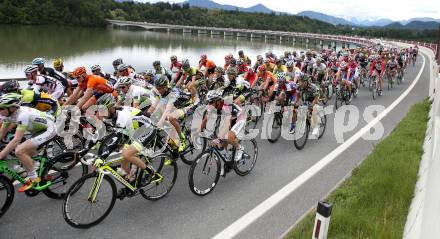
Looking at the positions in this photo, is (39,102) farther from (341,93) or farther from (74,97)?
(341,93)

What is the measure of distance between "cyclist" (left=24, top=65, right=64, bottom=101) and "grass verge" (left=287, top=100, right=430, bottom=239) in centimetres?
637

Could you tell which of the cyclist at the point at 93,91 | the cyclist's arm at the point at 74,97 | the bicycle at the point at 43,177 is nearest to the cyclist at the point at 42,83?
the cyclist's arm at the point at 74,97

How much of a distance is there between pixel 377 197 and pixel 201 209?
9.40ft

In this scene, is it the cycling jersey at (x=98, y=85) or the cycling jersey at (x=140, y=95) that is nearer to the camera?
the cycling jersey at (x=98, y=85)

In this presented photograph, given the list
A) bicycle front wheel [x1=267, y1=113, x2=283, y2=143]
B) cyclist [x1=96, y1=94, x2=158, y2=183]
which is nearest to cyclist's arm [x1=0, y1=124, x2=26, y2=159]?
cyclist [x1=96, y1=94, x2=158, y2=183]

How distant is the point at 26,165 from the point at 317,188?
16.2ft

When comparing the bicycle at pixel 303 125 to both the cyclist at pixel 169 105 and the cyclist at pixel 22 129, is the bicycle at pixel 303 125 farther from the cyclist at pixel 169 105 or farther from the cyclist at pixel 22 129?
the cyclist at pixel 22 129

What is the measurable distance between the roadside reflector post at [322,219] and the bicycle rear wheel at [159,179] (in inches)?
116

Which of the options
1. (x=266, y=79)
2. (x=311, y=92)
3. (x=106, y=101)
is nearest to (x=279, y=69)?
(x=266, y=79)

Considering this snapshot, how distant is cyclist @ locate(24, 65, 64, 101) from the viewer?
8.37m

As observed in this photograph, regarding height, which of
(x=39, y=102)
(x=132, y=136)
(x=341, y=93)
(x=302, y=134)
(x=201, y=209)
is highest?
(x=39, y=102)

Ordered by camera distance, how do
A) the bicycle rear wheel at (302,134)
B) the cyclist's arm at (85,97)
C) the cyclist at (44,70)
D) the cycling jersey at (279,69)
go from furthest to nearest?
the cycling jersey at (279,69)
the bicycle rear wheel at (302,134)
the cyclist at (44,70)
the cyclist's arm at (85,97)

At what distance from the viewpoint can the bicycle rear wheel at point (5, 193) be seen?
5.09 m

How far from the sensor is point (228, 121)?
685 centimetres
